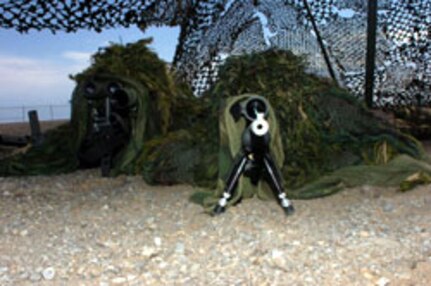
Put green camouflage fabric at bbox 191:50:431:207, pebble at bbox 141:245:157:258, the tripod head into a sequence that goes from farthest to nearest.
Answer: green camouflage fabric at bbox 191:50:431:207 < the tripod head < pebble at bbox 141:245:157:258

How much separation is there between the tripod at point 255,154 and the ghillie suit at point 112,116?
3.12ft

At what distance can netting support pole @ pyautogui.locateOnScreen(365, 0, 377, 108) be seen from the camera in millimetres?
3580

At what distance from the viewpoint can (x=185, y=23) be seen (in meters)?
3.75

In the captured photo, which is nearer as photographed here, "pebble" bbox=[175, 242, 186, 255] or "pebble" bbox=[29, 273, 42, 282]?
"pebble" bbox=[29, 273, 42, 282]

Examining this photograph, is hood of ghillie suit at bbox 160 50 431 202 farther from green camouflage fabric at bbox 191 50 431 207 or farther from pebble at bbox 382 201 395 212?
pebble at bbox 382 201 395 212

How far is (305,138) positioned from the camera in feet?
8.47

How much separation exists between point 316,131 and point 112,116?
3.70 feet

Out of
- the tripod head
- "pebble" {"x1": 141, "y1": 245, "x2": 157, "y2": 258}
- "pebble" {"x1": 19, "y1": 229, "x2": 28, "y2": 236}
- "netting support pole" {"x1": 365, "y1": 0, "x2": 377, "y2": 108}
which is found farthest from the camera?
"netting support pole" {"x1": 365, "y1": 0, "x2": 377, "y2": 108}

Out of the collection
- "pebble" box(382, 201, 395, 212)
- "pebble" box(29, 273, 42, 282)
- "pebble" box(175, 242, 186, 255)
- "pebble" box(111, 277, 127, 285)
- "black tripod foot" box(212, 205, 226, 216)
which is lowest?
"pebble" box(111, 277, 127, 285)

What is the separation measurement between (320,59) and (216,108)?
157 cm

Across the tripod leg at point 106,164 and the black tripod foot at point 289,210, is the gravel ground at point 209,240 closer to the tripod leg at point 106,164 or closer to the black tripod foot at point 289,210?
the black tripod foot at point 289,210

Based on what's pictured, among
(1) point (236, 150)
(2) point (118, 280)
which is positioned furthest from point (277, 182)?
(2) point (118, 280)

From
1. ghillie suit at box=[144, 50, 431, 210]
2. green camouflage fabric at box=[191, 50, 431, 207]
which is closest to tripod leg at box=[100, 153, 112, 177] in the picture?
ghillie suit at box=[144, 50, 431, 210]

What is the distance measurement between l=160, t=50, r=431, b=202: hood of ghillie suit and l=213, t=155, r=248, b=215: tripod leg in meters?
0.27
